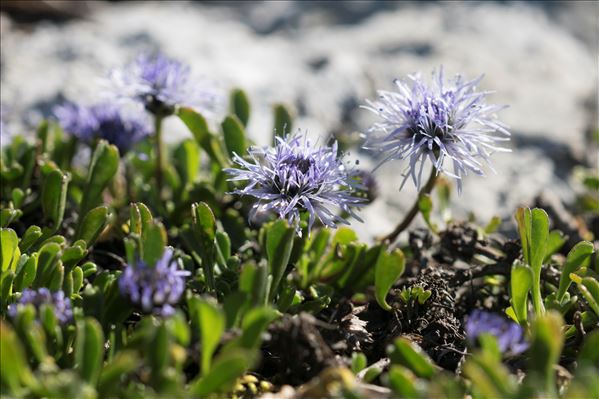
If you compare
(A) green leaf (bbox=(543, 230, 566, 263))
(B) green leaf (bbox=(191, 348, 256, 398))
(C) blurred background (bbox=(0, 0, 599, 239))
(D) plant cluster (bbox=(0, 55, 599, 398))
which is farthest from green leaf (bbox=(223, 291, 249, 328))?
(C) blurred background (bbox=(0, 0, 599, 239))

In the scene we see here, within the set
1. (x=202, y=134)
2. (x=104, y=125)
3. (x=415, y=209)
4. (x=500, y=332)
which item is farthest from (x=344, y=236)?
(x=104, y=125)

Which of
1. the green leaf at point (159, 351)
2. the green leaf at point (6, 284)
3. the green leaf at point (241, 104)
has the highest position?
the green leaf at point (241, 104)

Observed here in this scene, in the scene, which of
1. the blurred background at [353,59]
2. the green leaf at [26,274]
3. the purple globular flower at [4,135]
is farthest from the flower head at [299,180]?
the purple globular flower at [4,135]

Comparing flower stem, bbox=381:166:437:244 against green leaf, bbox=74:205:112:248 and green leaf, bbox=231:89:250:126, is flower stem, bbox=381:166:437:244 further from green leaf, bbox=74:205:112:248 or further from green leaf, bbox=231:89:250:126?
green leaf, bbox=74:205:112:248

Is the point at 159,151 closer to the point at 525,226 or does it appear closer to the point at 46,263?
the point at 46,263

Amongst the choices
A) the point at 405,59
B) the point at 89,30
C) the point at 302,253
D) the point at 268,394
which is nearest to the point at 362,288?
the point at 302,253

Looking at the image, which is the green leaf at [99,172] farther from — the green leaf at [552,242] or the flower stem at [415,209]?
the green leaf at [552,242]

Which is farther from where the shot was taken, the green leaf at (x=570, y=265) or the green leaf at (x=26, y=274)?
the green leaf at (x=570, y=265)
